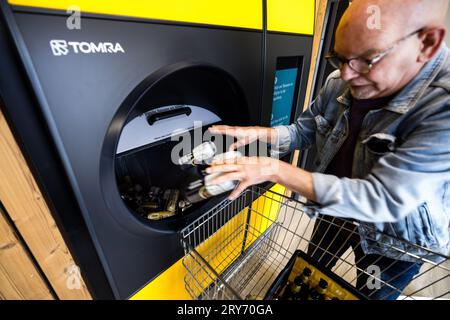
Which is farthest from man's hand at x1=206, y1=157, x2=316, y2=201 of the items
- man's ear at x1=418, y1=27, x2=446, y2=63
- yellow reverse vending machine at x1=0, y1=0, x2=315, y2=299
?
man's ear at x1=418, y1=27, x2=446, y2=63

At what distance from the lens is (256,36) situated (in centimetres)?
83

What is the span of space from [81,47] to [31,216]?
45 cm

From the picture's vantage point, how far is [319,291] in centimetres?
86

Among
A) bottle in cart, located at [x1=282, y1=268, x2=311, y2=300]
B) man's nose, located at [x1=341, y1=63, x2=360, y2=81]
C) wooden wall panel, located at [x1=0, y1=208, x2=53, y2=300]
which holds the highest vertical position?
man's nose, located at [x1=341, y1=63, x2=360, y2=81]

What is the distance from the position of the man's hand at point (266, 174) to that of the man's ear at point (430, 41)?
0.44 m

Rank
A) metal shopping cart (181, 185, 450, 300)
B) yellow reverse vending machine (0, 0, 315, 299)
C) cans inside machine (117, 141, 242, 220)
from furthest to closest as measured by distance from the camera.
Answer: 1. metal shopping cart (181, 185, 450, 300)
2. cans inside machine (117, 141, 242, 220)
3. yellow reverse vending machine (0, 0, 315, 299)

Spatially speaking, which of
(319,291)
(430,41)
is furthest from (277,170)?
(319,291)

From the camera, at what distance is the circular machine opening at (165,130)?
69cm

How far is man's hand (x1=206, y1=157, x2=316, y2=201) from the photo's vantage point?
0.57 meters

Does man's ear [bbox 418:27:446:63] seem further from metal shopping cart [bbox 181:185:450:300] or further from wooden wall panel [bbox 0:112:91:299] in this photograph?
wooden wall panel [bbox 0:112:91:299]

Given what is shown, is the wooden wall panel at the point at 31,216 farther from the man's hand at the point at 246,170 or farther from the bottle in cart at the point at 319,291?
the bottle in cart at the point at 319,291

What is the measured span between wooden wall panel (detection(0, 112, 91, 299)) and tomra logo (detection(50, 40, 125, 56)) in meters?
0.18

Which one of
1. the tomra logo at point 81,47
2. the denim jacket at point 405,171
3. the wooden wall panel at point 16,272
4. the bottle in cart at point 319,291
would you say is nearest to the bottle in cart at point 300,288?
the bottle in cart at point 319,291

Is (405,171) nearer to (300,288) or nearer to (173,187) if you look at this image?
(300,288)
